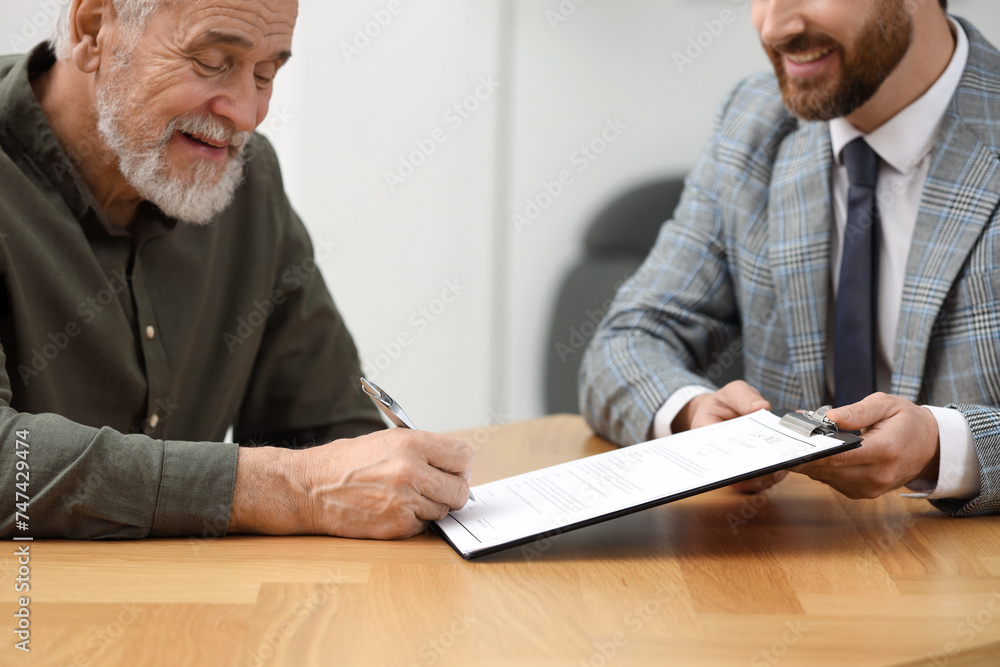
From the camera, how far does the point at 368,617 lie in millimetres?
790

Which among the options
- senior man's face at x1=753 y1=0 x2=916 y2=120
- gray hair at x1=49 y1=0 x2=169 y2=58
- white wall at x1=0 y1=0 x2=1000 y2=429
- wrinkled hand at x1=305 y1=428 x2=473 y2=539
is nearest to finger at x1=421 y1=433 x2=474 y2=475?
wrinkled hand at x1=305 y1=428 x2=473 y2=539

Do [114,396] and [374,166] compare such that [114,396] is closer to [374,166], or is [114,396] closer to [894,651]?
[894,651]

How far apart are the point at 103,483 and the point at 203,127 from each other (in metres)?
0.57

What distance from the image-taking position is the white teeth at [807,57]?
1.46 meters

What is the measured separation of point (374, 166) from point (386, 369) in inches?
27.7

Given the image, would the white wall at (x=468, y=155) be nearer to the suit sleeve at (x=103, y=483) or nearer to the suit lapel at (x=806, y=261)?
the suit lapel at (x=806, y=261)

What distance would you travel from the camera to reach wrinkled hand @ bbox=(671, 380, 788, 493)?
45.8 inches

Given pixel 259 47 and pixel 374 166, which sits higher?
pixel 259 47

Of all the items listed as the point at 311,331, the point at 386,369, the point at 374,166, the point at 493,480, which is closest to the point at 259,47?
the point at 311,331

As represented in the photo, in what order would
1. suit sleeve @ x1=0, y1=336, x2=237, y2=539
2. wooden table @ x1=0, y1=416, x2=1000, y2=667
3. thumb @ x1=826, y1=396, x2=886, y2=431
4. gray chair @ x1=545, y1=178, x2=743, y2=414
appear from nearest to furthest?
wooden table @ x1=0, y1=416, x2=1000, y2=667, suit sleeve @ x1=0, y1=336, x2=237, y2=539, thumb @ x1=826, y1=396, x2=886, y2=431, gray chair @ x1=545, y1=178, x2=743, y2=414

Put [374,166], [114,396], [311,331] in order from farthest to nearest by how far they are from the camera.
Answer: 1. [374,166]
2. [311,331]
3. [114,396]

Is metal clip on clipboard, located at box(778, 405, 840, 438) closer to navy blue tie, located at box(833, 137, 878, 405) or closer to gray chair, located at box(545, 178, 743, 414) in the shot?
navy blue tie, located at box(833, 137, 878, 405)

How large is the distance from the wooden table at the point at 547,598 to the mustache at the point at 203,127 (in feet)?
1.98

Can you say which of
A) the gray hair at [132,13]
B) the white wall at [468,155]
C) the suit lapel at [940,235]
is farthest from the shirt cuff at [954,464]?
the white wall at [468,155]
